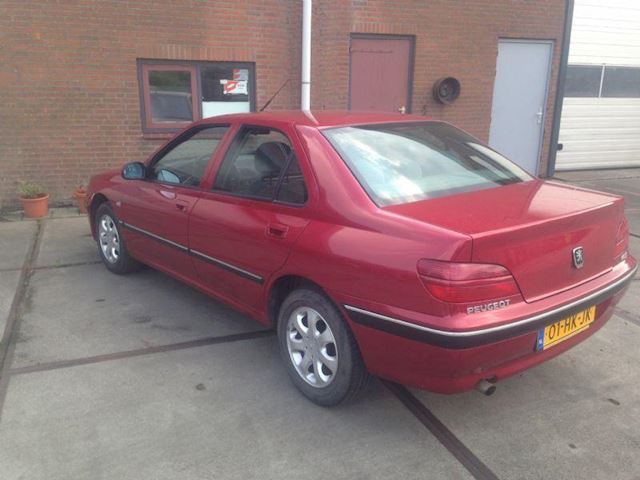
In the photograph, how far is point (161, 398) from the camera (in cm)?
323

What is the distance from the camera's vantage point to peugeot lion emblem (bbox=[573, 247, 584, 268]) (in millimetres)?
2812

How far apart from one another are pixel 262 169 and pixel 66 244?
146 inches

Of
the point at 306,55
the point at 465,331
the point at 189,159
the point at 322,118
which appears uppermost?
the point at 306,55

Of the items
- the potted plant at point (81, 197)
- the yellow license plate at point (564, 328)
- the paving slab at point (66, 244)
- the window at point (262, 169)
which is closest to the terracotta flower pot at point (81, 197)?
the potted plant at point (81, 197)

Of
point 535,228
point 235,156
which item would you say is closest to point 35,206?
point 235,156

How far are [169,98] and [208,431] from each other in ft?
20.7

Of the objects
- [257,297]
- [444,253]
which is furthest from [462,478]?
[257,297]

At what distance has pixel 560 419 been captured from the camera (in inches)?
119

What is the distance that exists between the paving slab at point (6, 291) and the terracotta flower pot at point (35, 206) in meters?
2.33

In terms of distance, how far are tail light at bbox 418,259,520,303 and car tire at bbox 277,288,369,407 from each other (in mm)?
604

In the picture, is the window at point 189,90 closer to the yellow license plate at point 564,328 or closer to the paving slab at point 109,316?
the paving slab at point 109,316

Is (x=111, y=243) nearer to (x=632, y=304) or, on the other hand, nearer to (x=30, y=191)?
(x=30, y=191)

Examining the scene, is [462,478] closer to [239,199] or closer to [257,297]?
[257,297]

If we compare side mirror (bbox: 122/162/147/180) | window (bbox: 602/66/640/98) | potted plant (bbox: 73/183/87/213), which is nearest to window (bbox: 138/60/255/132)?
potted plant (bbox: 73/183/87/213)
